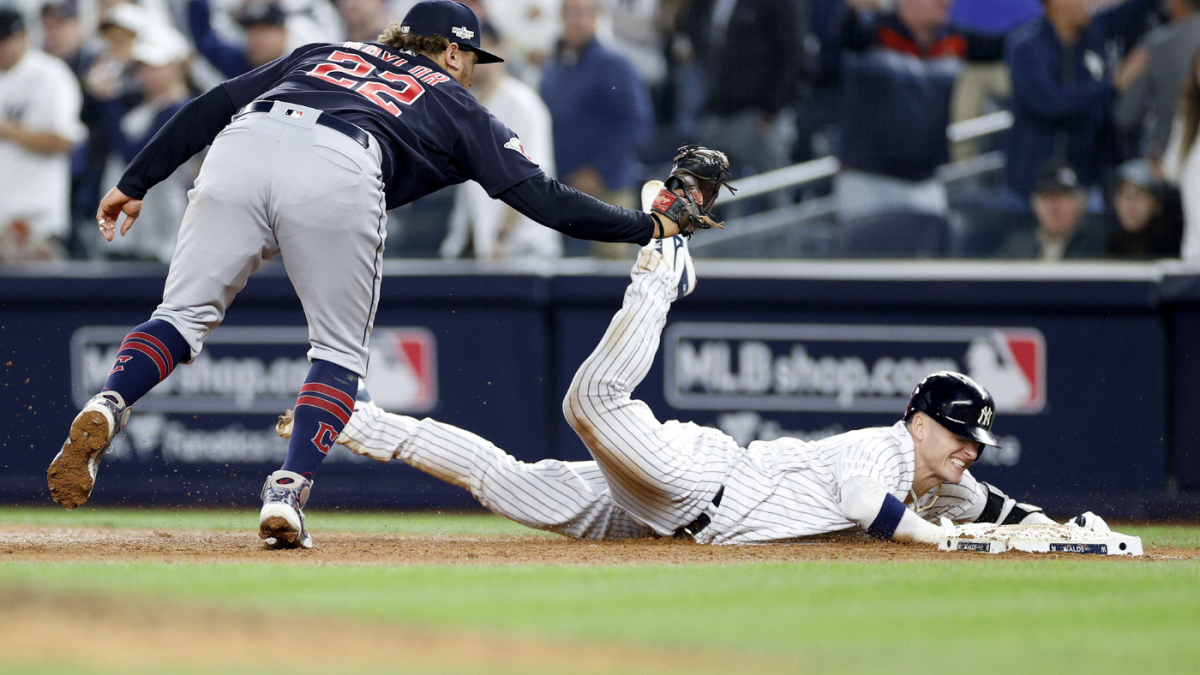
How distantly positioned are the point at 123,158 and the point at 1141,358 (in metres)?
6.11

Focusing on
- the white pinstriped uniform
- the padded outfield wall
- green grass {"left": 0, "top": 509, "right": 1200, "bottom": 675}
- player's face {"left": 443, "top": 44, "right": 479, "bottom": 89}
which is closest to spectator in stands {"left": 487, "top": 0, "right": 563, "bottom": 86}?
the padded outfield wall

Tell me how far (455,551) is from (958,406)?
1787mm

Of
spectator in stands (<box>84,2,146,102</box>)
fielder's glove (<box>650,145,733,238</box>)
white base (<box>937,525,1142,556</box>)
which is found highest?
spectator in stands (<box>84,2,146,102</box>)

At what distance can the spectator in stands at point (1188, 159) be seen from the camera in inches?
300

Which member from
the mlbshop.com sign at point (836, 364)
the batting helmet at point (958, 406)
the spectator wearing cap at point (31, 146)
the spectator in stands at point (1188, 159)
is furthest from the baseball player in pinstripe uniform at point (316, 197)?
the spectator wearing cap at point (31, 146)

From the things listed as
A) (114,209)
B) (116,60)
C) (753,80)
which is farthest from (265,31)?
(114,209)

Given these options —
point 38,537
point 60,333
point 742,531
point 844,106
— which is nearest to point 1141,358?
point 844,106

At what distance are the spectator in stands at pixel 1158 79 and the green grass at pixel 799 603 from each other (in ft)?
12.4

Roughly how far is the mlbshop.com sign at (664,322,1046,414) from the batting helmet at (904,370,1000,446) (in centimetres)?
247

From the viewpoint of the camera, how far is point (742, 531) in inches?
199

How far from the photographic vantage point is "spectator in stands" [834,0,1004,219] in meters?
8.02

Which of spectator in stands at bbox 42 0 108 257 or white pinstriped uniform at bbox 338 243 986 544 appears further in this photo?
spectator in stands at bbox 42 0 108 257

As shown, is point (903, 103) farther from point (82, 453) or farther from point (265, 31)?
point (82, 453)

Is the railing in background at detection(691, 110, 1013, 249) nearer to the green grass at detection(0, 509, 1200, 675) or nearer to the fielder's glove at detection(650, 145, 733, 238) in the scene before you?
the fielder's glove at detection(650, 145, 733, 238)
